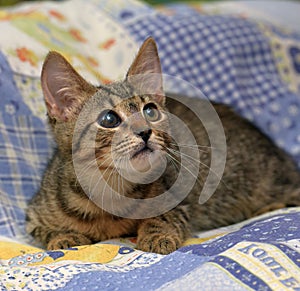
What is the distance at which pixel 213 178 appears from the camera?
6.48ft

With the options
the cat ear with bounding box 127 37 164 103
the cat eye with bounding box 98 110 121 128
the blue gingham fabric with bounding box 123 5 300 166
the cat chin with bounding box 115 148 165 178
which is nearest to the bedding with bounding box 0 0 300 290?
the blue gingham fabric with bounding box 123 5 300 166

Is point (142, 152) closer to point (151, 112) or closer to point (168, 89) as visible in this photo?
point (151, 112)

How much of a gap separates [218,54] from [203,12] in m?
0.45

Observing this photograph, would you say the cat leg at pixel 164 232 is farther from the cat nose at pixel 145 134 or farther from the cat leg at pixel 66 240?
the cat nose at pixel 145 134

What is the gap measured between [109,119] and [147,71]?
267 millimetres

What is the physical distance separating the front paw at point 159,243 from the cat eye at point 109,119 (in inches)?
13.6

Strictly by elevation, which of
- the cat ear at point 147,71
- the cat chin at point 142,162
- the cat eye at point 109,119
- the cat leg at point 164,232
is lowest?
the cat leg at point 164,232

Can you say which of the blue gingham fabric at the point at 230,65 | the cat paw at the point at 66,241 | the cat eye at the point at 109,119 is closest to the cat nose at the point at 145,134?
the cat eye at the point at 109,119

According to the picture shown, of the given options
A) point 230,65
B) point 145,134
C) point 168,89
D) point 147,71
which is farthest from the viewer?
point 230,65

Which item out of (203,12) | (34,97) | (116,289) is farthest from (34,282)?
(203,12)

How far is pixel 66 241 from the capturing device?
1.67 metres

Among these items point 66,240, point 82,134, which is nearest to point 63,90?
point 82,134

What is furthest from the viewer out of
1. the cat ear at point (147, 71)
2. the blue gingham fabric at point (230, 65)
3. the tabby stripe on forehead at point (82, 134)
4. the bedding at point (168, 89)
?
the blue gingham fabric at point (230, 65)

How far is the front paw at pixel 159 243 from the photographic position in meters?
1.57
